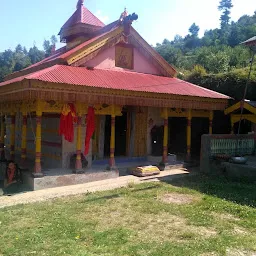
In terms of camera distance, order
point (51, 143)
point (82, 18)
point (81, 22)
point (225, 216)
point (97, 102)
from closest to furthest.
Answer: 1. point (225, 216)
2. point (97, 102)
3. point (51, 143)
4. point (81, 22)
5. point (82, 18)

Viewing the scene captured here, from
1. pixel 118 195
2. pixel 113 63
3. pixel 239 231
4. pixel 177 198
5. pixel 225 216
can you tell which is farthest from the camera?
pixel 113 63

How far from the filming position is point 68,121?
10492 millimetres

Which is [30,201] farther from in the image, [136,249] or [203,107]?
[203,107]

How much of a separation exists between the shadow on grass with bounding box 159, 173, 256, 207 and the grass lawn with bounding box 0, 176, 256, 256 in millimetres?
27

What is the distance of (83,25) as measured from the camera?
15.7 meters

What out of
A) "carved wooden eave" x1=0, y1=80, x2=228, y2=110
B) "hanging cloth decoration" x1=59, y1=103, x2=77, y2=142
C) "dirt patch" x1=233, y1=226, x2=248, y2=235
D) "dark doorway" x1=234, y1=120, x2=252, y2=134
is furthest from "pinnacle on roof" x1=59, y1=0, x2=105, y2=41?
"dirt patch" x1=233, y1=226, x2=248, y2=235

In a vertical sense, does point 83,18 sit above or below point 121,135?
above

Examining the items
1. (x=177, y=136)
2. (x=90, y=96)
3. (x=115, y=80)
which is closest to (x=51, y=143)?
(x=90, y=96)

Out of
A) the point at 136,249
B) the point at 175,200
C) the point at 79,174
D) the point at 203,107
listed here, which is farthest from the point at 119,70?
the point at 136,249

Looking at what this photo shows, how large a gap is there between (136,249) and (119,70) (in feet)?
30.3

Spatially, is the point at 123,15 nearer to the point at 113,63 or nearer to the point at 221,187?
the point at 113,63

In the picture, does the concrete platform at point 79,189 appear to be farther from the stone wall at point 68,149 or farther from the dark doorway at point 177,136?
the dark doorway at point 177,136

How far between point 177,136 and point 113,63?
21.1ft

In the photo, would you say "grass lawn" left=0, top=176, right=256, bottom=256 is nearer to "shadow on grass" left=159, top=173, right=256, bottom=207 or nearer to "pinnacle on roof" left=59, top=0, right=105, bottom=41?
"shadow on grass" left=159, top=173, right=256, bottom=207
